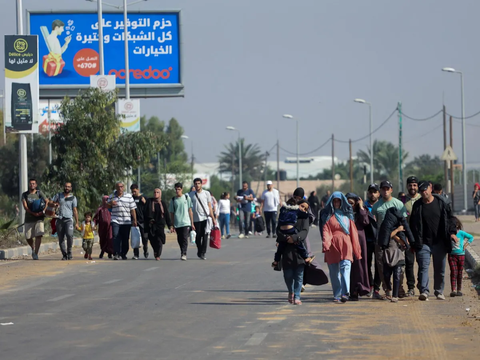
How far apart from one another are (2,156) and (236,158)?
47291 millimetres

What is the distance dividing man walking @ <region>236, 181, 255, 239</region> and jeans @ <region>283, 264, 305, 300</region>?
58.8ft

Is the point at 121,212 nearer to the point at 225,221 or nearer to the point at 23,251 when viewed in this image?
the point at 23,251

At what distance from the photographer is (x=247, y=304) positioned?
12273mm

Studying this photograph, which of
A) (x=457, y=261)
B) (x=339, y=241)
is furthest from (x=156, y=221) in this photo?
(x=457, y=261)

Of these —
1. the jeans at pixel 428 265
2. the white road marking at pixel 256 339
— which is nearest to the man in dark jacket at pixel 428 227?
the jeans at pixel 428 265

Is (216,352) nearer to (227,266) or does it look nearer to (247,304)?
(247,304)

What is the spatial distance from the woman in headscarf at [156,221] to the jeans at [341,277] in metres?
8.62

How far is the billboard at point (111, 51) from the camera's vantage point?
45.4 m

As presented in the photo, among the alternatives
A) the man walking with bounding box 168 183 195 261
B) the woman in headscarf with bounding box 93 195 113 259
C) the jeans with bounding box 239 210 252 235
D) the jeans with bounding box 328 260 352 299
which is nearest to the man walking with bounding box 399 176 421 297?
the jeans with bounding box 328 260 352 299

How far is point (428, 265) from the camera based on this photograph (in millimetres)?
12453

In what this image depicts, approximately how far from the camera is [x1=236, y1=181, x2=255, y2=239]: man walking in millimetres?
30297

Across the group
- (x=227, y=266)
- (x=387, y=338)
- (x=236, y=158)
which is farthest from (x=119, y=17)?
(x=236, y=158)

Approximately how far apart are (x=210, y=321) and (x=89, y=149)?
62.0 ft

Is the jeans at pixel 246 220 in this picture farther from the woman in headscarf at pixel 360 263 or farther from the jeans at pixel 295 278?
the jeans at pixel 295 278
